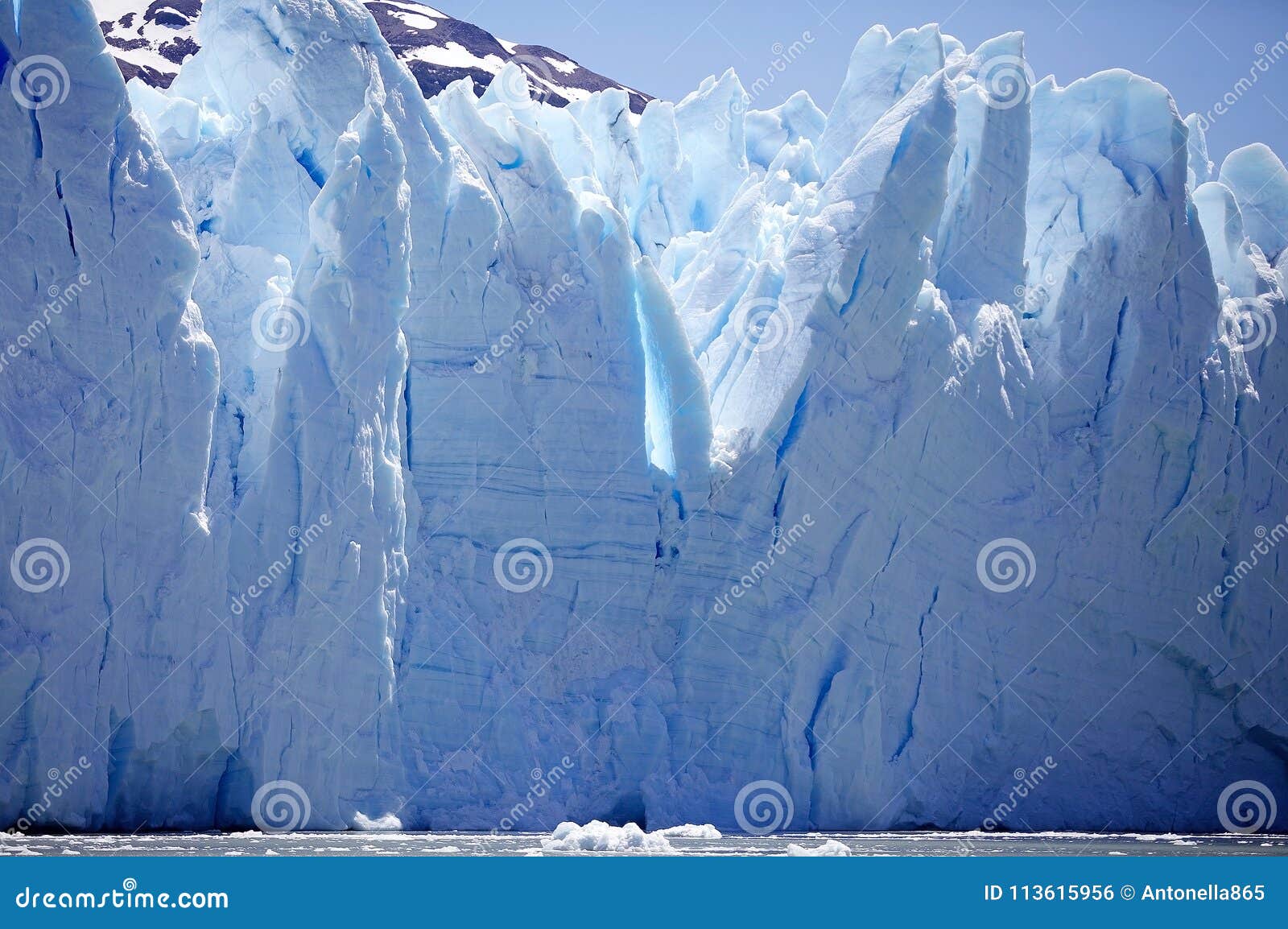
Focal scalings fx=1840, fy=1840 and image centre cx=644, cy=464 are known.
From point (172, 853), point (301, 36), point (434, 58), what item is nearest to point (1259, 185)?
point (301, 36)

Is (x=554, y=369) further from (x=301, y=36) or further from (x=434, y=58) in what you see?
(x=434, y=58)

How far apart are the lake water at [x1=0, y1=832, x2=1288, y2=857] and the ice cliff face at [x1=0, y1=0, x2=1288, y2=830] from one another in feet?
2.58

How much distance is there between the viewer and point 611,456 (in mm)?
21250

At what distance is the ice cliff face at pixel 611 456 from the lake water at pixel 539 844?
79cm

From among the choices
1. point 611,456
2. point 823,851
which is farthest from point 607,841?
point 611,456

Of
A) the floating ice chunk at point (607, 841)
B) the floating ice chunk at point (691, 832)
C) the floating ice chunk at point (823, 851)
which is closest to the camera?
the floating ice chunk at point (823, 851)

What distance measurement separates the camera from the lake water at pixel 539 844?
15.4m

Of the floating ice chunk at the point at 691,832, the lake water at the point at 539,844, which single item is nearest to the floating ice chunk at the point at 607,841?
the lake water at the point at 539,844

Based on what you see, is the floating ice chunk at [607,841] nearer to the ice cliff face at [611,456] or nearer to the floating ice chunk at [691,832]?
the floating ice chunk at [691,832]

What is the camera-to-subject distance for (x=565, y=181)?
21.9m

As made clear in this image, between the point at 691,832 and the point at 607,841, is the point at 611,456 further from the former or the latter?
the point at 607,841

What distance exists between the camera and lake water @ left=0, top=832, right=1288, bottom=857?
15.4 meters

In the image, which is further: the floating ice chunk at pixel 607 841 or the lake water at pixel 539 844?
the floating ice chunk at pixel 607 841

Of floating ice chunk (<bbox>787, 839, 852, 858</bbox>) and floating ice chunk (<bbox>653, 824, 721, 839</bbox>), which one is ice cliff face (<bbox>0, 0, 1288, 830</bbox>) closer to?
floating ice chunk (<bbox>653, 824, 721, 839</bbox>)
